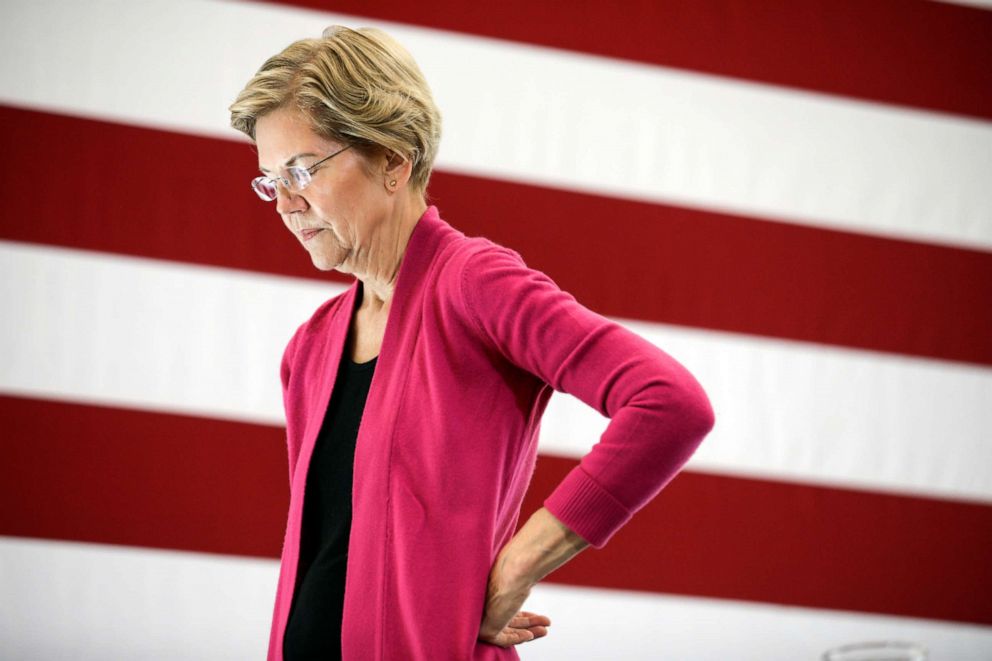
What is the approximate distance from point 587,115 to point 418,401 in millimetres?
1312

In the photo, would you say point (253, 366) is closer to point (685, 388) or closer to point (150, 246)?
point (150, 246)

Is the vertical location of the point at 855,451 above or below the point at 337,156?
above

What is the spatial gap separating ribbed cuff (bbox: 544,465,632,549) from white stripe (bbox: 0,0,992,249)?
4.21ft

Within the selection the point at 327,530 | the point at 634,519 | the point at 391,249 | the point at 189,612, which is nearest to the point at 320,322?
the point at 391,249

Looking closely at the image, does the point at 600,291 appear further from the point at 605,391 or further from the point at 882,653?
the point at 605,391

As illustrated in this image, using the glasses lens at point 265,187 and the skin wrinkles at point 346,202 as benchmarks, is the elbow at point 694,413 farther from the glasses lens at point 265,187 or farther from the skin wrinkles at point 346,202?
the glasses lens at point 265,187

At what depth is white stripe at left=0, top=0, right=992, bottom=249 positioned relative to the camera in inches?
79.0

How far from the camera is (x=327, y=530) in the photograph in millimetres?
1042

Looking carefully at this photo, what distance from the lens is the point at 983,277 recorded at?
230 centimetres

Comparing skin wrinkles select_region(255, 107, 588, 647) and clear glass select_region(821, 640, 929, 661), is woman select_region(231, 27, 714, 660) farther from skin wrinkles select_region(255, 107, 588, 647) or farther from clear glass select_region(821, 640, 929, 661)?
clear glass select_region(821, 640, 929, 661)

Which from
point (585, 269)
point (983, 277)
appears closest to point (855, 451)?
point (983, 277)

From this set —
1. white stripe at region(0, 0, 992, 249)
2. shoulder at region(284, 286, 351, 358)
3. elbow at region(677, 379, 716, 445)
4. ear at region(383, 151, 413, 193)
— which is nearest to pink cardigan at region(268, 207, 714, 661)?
elbow at region(677, 379, 716, 445)

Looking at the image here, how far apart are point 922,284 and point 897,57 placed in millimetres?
500

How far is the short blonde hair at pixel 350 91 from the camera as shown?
3.40 ft
